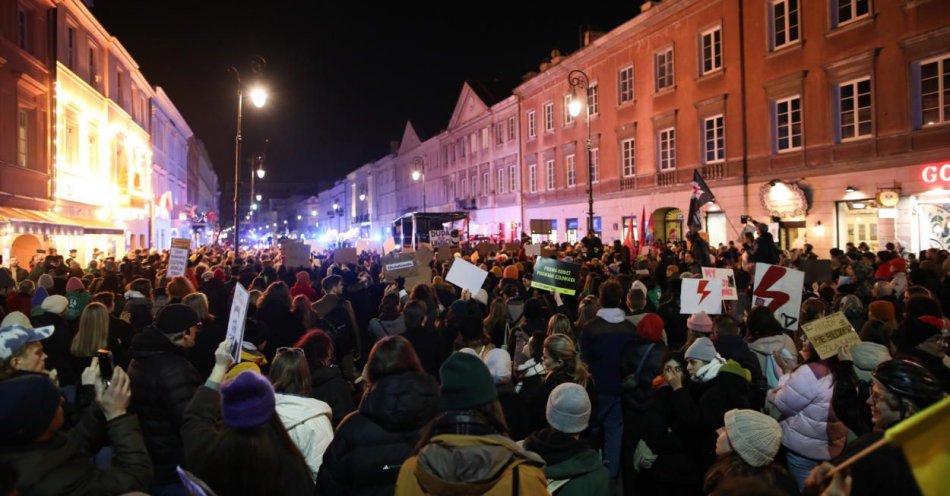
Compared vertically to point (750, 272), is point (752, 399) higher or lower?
lower

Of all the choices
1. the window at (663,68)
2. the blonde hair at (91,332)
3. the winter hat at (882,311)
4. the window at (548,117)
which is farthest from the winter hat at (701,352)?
the window at (548,117)

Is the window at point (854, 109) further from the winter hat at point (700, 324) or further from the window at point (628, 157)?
the winter hat at point (700, 324)

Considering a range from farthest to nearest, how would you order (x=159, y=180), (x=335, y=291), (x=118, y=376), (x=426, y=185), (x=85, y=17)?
(x=426, y=185)
(x=159, y=180)
(x=85, y=17)
(x=335, y=291)
(x=118, y=376)

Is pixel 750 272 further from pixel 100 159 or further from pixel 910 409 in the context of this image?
pixel 100 159

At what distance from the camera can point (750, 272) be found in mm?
12820

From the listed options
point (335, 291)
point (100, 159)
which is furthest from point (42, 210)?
point (335, 291)

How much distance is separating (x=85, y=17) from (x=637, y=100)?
86.9 feet

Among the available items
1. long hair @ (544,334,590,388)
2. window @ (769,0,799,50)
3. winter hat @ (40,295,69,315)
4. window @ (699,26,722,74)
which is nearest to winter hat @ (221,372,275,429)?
long hair @ (544,334,590,388)

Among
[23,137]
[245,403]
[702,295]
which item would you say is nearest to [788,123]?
[702,295]

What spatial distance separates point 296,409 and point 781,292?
238 inches

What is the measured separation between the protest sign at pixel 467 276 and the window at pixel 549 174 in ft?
115

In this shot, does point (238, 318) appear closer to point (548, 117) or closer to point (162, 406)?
point (162, 406)

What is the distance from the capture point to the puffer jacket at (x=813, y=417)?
4.53 meters

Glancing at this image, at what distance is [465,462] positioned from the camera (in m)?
2.78
